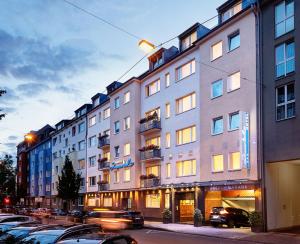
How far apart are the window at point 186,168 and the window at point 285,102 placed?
10.1 metres

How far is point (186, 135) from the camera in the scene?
37.2 meters

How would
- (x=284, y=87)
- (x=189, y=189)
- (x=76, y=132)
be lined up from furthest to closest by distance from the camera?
(x=76, y=132)
(x=189, y=189)
(x=284, y=87)

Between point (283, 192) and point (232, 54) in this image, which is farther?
point (232, 54)

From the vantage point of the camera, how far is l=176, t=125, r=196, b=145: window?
119 feet

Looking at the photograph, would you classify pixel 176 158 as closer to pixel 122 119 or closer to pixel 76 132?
pixel 122 119

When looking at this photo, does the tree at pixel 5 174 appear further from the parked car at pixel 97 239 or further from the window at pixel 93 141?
the parked car at pixel 97 239

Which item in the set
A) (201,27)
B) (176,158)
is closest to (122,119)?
(176,158)

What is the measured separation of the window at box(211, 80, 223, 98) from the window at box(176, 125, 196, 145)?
3.77 metres

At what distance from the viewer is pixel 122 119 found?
48.1 meters

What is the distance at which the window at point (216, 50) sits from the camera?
Result: 3328 cm

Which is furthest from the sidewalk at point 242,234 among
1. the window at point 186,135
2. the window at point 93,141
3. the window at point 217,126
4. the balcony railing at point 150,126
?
the window at point 93,141

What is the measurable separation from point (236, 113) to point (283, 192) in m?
6.09

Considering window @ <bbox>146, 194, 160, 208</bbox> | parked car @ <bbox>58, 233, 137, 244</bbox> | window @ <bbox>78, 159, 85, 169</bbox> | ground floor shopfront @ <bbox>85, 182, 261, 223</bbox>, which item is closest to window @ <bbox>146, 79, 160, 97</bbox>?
ground floor shopfront @ <bbox>85, 182, 261, 223</bbox>

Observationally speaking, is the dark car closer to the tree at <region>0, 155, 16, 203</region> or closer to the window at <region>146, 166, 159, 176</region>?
the window at <region>146, 166, 159, 176</region>
